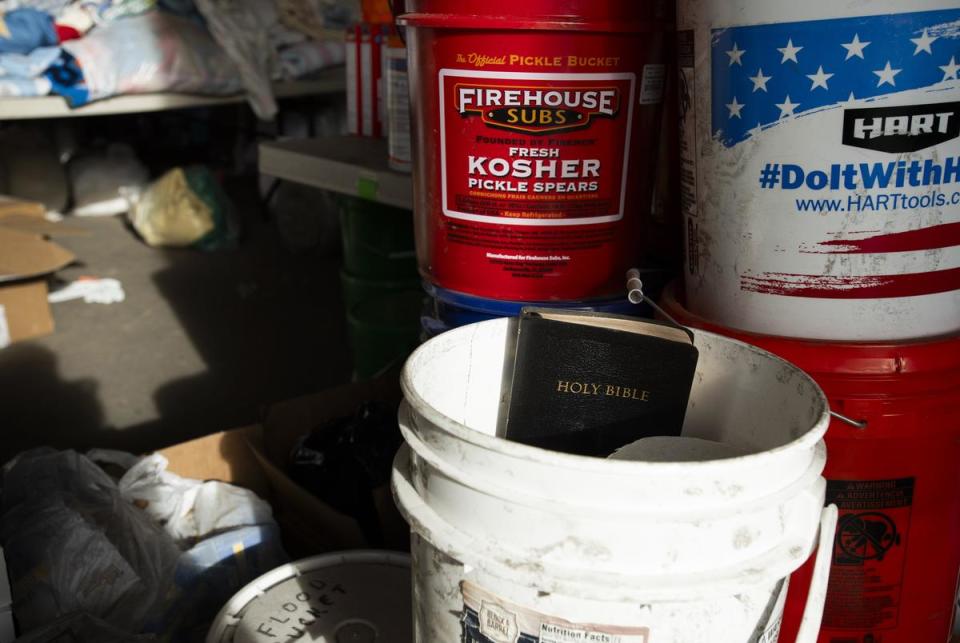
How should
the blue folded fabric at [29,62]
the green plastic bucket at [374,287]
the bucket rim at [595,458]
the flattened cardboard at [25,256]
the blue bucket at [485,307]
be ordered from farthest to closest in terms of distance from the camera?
A: the blue folded fabric at [29,62], the flattened cardboard at [25,256], the green plastic bucket at [374,287], the blue bucket at [485,307], the bucket rim at [595,458]

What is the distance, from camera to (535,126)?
3.33ft

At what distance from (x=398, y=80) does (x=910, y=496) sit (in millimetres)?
1089

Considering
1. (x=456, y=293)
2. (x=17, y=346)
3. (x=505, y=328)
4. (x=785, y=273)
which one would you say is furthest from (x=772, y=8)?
(x=17, y=346)

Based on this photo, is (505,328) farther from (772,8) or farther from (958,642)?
(958,642)

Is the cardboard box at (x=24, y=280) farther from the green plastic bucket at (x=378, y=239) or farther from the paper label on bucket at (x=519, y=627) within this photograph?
the paper label on bucket at (x=519, y=627)

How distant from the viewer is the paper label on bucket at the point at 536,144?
101cm

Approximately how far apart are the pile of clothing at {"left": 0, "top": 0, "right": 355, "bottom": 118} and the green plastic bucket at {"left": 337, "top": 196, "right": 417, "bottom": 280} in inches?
67.0

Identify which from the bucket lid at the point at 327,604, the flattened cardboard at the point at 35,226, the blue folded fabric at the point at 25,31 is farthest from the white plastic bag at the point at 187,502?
the blue folded fabric at the point at 25,31

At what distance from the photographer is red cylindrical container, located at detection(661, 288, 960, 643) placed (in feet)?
2.89

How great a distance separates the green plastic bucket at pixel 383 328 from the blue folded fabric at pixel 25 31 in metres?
2.02

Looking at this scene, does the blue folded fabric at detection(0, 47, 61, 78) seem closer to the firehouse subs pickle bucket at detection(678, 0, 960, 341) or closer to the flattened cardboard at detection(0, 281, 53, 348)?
the flattened cardboard at detection(0, 281, 53, 348)

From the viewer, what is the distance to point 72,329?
2.80 m

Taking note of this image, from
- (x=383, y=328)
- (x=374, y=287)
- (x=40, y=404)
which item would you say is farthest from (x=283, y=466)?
(x=40, y=404)

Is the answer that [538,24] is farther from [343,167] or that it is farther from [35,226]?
[35,226]
